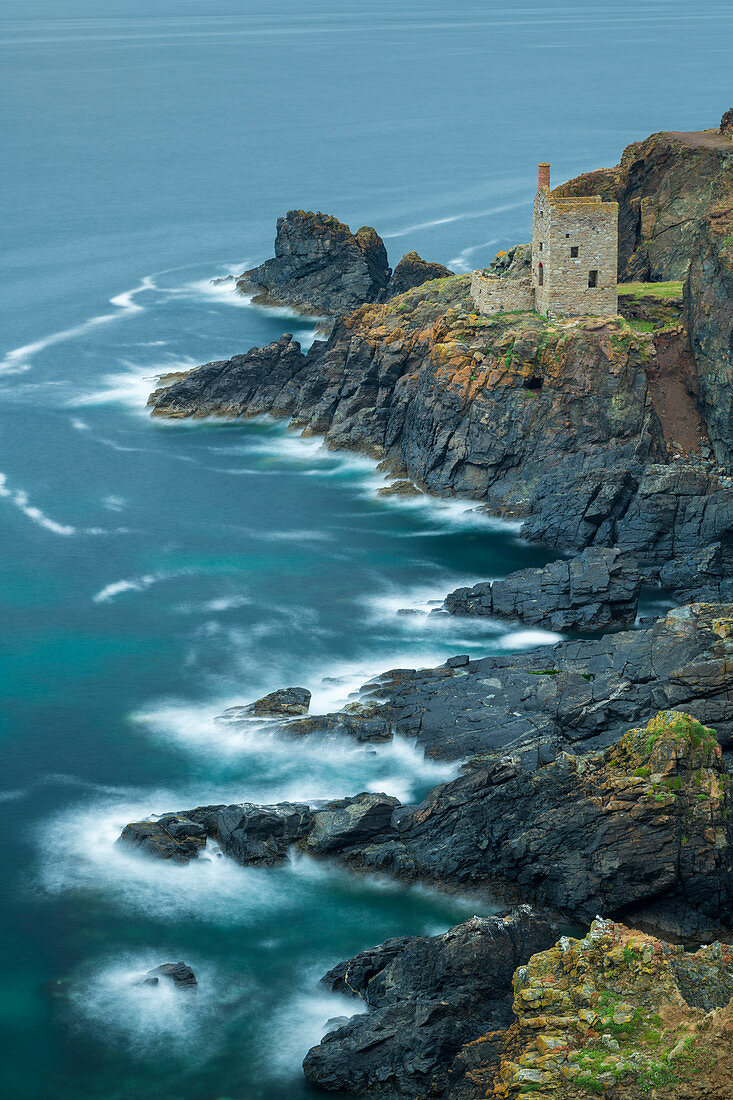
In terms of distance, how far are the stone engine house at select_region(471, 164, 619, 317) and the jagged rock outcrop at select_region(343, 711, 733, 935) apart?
48.8m

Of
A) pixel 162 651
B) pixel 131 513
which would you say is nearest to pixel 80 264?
pixel 131 513

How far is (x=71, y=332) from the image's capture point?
13100 cm

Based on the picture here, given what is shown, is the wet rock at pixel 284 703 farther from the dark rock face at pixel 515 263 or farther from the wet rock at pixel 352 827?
the dark rock face at pixel 515 263

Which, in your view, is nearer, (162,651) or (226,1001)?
(226,1001)

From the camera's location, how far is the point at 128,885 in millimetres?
46094

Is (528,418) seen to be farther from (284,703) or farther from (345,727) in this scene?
(345,727)

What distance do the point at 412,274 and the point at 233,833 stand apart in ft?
274

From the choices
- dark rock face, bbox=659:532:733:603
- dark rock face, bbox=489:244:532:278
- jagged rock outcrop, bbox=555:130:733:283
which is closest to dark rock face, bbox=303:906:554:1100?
dark rock face, bbox=659:532:733:603

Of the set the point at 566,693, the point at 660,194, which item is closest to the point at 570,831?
the point at 566,693

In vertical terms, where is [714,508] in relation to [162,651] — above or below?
above

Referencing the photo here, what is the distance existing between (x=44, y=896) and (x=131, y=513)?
141 ft

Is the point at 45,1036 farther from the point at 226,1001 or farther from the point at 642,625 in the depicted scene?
the point at 642,625

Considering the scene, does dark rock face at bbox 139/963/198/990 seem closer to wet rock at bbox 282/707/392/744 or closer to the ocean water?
the ocean water

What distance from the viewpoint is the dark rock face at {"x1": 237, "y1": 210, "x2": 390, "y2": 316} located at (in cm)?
12725
